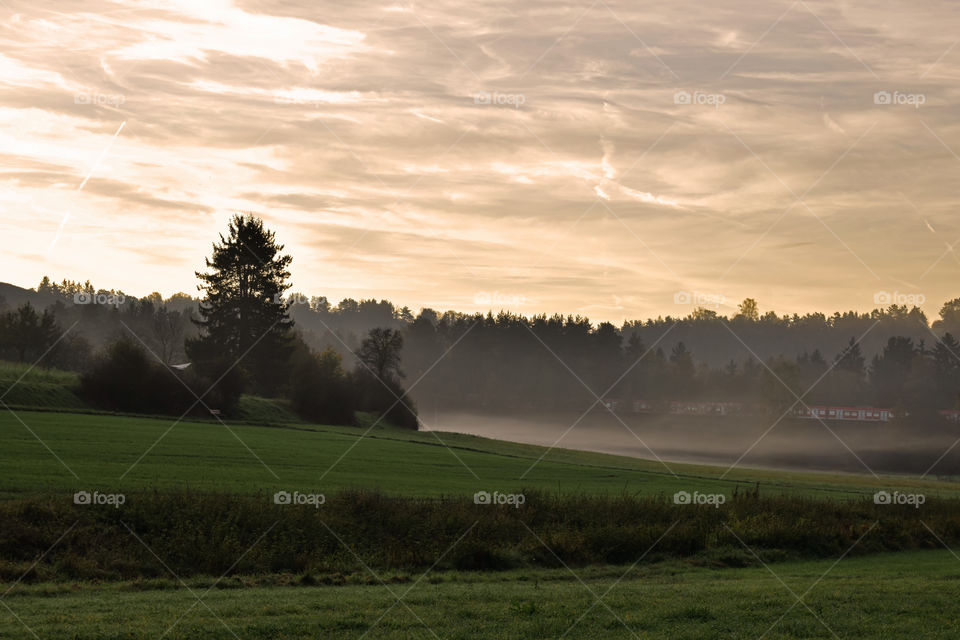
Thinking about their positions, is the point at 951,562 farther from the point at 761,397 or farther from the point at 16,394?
the point at 761,397

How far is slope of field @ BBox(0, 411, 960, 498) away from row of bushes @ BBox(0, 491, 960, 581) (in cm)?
545

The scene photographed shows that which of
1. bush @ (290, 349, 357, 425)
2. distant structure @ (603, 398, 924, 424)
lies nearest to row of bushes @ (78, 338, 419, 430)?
bush @ (290, 349, 357, 425)

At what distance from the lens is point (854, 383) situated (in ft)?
626

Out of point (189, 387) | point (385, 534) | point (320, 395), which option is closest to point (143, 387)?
point (189, 387)

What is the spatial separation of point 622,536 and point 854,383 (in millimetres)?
184165

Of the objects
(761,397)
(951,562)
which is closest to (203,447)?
(951,562)

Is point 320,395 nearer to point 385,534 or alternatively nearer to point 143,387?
point 143,387

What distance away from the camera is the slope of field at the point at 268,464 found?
3284cm

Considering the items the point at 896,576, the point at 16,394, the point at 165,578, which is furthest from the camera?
the point at 16,394

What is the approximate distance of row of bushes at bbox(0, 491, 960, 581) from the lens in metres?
20.9

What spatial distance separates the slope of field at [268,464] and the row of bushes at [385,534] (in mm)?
5450

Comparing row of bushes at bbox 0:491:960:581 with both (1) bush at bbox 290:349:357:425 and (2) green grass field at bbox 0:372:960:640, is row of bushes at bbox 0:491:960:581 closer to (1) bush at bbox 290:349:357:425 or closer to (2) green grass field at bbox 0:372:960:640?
(2) green grass field at bbox 0:372:960:640

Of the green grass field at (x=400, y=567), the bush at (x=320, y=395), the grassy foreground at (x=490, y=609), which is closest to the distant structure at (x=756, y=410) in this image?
the bush at (x=320, y=395)

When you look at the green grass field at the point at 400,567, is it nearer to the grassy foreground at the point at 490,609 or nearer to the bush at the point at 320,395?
the grassy foreground at the point at 490,609
